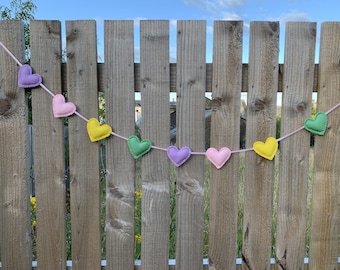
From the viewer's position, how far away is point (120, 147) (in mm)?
1847

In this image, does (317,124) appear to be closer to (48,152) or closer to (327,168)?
(327,168)

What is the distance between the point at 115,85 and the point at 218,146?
0.58 metres

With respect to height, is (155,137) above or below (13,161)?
above

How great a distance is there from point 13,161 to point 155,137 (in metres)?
0.71

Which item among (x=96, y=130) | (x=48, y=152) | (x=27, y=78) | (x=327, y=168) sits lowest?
(x=327, y=168)

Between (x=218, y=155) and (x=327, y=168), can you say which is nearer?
(x=218, y=155)

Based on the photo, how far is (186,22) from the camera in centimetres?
180

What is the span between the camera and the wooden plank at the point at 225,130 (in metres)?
1.81

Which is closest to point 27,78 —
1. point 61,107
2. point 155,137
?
point 61,107

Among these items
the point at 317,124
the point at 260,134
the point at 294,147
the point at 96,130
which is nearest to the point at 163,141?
the point at 96,130

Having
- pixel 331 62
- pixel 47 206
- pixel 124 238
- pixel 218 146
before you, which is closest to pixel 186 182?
pixel 218 146

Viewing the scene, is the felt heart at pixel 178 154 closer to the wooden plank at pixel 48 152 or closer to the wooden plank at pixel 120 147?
the wooden plank at pixel 120 147

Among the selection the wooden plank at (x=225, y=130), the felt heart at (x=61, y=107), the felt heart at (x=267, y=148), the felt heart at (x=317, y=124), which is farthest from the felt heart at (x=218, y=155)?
the felt heart at (x=61, y=107)

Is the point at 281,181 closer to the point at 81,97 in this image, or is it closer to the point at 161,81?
the point at 161,81
